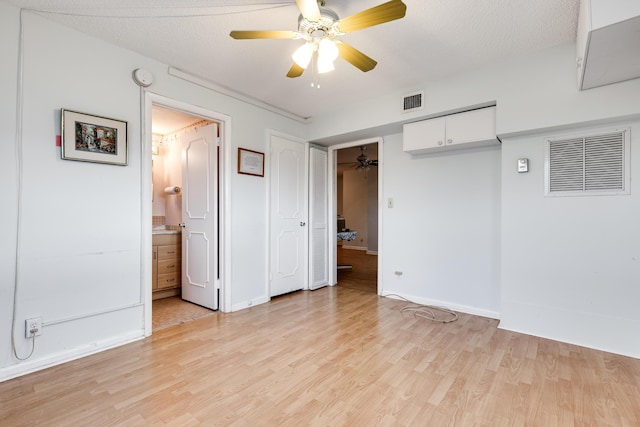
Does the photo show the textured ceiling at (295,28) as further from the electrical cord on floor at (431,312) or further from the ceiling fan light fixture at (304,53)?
the electrical cord on floor at (431,312)

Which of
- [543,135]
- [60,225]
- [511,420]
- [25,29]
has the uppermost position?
[25,29]

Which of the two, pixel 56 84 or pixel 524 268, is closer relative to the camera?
pixel 56 84

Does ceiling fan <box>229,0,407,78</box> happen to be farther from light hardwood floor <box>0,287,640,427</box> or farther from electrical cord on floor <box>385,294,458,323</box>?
electrical cord on floor <box>385,294,458,323</box>

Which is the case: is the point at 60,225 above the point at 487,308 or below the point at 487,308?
above

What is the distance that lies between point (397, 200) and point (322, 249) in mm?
1380

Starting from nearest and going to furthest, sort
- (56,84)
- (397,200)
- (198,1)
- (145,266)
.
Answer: (198,1)
(56,84)
(145,266)
(397,200)

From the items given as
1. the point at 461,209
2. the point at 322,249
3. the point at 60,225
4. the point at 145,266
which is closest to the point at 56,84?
the point at 60,225

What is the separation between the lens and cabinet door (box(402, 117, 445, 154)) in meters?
3.22

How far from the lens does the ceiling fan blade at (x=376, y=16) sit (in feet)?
5.22

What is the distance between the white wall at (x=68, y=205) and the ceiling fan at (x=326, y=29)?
1380 millimetres

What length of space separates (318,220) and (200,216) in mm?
1701

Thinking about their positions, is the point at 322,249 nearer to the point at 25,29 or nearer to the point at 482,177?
the point at 482,177

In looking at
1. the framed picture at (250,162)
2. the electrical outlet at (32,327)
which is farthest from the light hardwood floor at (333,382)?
the framed picture at (250,162)

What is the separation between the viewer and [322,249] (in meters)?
4.53
